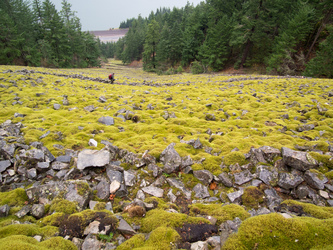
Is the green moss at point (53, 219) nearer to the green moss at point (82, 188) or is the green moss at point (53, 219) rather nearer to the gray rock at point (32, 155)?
the green moss at point (82, 188)

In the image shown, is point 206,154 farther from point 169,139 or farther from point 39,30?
point 39,30

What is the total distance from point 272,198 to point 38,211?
6.46 m

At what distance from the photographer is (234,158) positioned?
6.30m

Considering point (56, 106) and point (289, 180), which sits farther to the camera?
point (56, 106)

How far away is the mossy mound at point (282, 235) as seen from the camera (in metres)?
2.85

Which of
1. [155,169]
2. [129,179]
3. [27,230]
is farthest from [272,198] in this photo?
[27,230]

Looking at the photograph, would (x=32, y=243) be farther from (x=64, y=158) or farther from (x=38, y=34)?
(x=38, y=34)

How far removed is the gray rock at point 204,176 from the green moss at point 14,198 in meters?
5.26

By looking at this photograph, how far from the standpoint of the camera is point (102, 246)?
338cm

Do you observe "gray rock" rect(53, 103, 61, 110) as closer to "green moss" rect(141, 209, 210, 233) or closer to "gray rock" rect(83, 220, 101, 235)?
"gray rock" rect(83, 220, 101, 235)

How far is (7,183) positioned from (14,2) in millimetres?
69682

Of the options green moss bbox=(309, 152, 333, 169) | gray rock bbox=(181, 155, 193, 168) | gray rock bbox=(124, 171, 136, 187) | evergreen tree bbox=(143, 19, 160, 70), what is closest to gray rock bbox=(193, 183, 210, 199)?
gray rock bbox=(181, 155, 193, 168)

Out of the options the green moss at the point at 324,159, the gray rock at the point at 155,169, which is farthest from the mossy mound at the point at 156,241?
the green moss at the point at 324,159

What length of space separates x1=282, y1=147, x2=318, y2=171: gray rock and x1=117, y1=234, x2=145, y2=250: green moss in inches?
210
